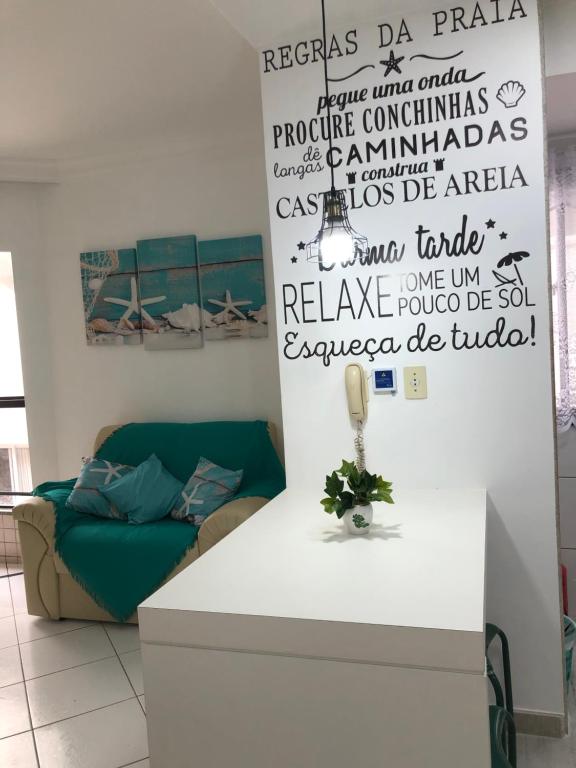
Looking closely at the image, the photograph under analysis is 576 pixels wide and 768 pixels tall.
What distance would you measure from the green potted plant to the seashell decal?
4.23 ft

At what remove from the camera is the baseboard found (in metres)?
2.34

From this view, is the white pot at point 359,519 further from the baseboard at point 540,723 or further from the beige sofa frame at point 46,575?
the beige sofa frame at point 46,575

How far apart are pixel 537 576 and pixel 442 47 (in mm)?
1810

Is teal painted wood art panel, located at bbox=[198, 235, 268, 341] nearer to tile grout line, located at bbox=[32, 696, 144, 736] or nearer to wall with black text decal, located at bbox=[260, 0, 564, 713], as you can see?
wall with black text decal, located at bbox=[260, 0, 564, 713]

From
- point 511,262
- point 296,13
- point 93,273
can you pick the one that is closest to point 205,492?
point 93,273

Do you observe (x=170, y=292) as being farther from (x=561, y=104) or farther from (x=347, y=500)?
(x=347, y=500)

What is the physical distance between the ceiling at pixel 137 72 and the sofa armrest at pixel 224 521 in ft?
6.46

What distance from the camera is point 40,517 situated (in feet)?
11.5

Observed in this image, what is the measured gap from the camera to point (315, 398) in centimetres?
249

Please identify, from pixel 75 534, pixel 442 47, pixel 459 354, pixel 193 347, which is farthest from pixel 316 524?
pixel 193 347

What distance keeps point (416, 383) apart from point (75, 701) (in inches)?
75.9

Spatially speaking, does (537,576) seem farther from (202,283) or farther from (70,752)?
(202,283)

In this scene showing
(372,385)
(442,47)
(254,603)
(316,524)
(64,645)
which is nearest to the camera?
(254,603)

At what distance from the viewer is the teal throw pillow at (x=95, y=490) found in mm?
3637
